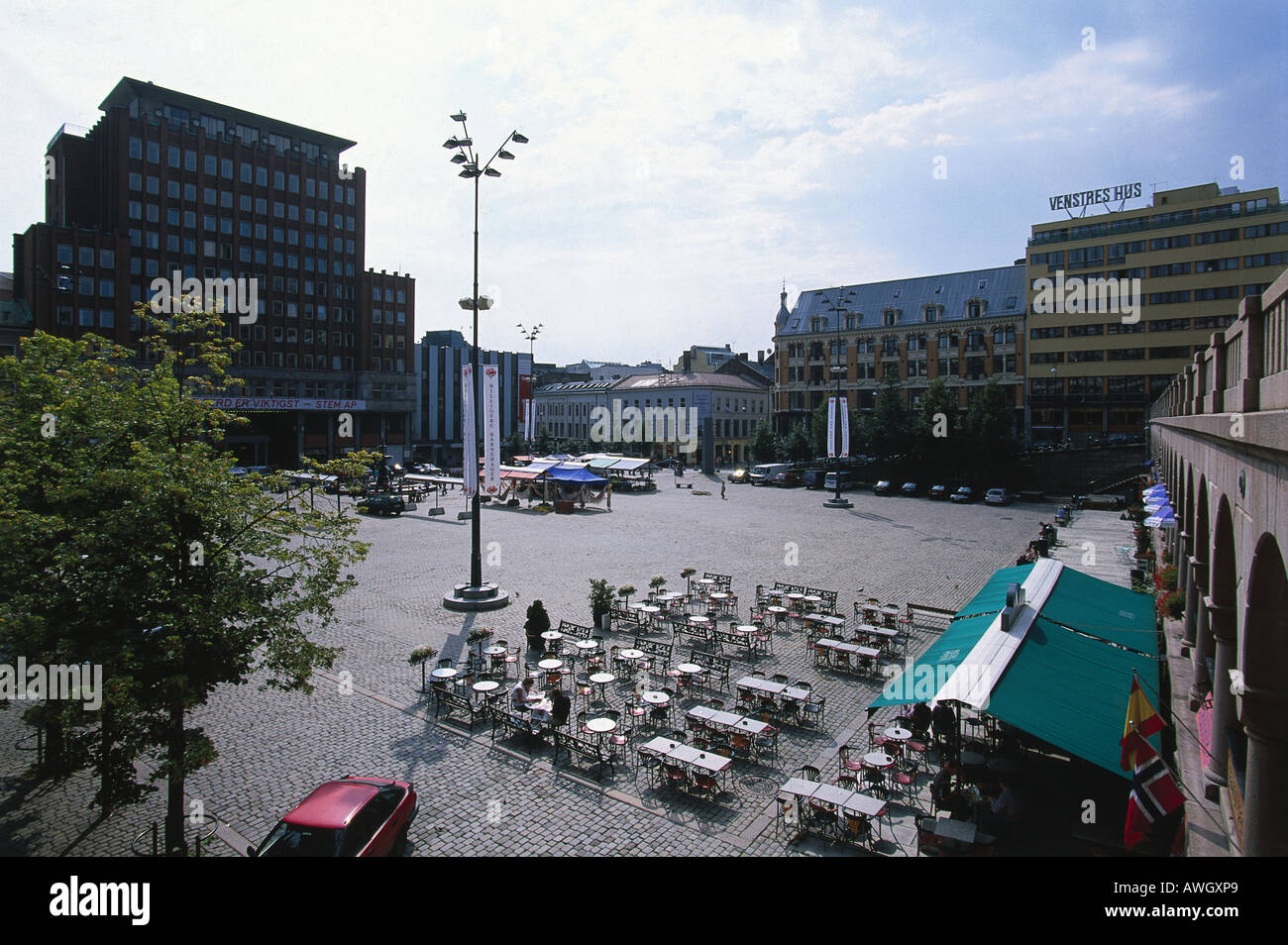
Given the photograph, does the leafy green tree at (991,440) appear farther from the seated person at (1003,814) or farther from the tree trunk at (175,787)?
the tree trunk at (175,787)

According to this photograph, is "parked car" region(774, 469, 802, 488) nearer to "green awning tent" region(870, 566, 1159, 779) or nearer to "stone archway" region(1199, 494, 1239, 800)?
"green awning tent" region(870, 566, 1159, 779)

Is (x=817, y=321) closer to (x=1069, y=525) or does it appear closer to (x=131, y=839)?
(x=1069, y=525)

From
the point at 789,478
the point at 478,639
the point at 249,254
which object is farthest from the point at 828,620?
the point at 249,254

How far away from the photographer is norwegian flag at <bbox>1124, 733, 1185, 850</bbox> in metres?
7.59

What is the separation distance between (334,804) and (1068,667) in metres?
11.3

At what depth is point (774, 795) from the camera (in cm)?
1151

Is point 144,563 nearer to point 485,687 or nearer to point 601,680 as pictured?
point 485,687

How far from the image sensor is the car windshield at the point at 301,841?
8.80 m

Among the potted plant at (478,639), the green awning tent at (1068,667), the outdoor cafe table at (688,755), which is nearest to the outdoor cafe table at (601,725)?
the outdoor cafe table at (688,755)

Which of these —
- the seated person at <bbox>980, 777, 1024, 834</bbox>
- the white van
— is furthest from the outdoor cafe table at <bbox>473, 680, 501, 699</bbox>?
the white van

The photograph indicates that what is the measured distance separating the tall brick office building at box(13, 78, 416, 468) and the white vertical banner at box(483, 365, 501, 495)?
42946 mm

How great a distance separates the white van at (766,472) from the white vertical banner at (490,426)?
45.3 m

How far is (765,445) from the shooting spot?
249 ft
